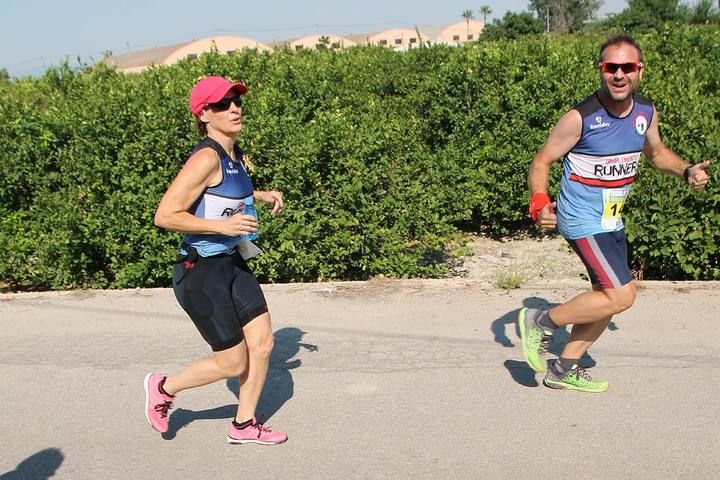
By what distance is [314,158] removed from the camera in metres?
6.63

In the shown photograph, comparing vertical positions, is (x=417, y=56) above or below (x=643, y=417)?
above

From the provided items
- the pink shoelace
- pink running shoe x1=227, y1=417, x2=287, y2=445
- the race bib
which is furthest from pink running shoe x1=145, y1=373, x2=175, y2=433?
the race bib

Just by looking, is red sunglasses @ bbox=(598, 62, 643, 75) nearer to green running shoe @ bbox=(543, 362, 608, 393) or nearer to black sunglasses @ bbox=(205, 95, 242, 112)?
green running shoe @ bbox=(543, 362, 608, 393)

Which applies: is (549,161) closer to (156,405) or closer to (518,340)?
(518,340)

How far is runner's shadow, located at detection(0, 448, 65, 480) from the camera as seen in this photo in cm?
391

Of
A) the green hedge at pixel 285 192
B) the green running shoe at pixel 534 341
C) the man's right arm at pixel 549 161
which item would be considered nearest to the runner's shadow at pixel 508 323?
the green running shoe at pixel 534 341

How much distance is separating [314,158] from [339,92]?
3.43m

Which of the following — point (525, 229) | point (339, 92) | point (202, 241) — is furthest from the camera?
point (339, 92)

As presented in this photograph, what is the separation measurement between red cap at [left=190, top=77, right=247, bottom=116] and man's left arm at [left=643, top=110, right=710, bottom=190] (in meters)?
2.26

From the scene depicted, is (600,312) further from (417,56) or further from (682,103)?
(417,56)

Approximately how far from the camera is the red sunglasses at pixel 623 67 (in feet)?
13.0

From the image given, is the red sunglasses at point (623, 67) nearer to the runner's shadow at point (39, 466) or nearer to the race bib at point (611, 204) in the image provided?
the race bib at point (611, 204)

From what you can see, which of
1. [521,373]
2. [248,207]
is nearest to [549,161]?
[521,373]

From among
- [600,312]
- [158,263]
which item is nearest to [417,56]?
[158,263]
